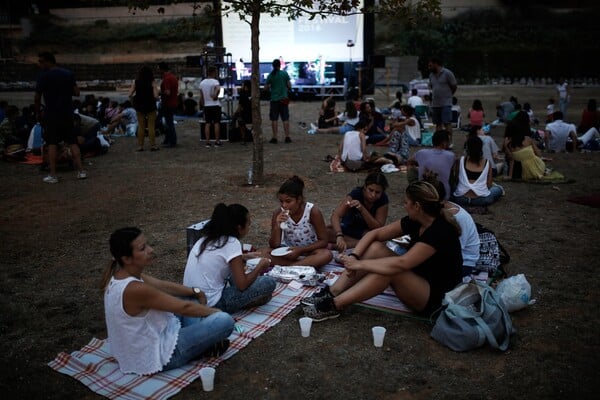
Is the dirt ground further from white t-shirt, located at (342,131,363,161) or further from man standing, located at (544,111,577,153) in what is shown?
man standing, located at (544,111,577,153)

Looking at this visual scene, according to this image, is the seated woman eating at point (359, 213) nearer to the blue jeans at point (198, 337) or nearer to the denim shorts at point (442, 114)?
the blue jeans at point (198, 337)

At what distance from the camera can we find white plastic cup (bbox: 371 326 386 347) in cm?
364

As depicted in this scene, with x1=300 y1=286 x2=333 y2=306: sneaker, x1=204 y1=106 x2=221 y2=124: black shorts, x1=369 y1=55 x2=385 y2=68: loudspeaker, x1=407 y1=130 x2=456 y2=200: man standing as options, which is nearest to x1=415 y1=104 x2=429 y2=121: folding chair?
x1=204 y1=106 x2=221 y2=124: black shorts

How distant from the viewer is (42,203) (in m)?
7.52

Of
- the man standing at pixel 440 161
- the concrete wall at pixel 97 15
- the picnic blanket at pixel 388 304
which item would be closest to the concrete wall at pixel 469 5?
the concrete wall at pixel 97 15

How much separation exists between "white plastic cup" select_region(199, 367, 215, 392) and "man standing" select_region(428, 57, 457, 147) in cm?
858

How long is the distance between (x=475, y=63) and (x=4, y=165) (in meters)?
36.6

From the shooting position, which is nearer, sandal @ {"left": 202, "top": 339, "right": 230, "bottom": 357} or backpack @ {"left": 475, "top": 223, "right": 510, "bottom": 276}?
sandal @ {"left": 202, "top": 339, "right": 230, "bottom": 357}

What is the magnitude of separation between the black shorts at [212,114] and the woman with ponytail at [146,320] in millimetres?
8905

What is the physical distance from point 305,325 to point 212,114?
29.5 ft

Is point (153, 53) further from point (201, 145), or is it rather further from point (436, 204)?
point (436, 204)

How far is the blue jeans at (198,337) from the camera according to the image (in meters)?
3.30

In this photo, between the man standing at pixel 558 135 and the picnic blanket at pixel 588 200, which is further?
the man standing at pixel 558 135

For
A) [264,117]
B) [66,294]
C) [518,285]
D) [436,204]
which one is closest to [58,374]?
[66,294]
